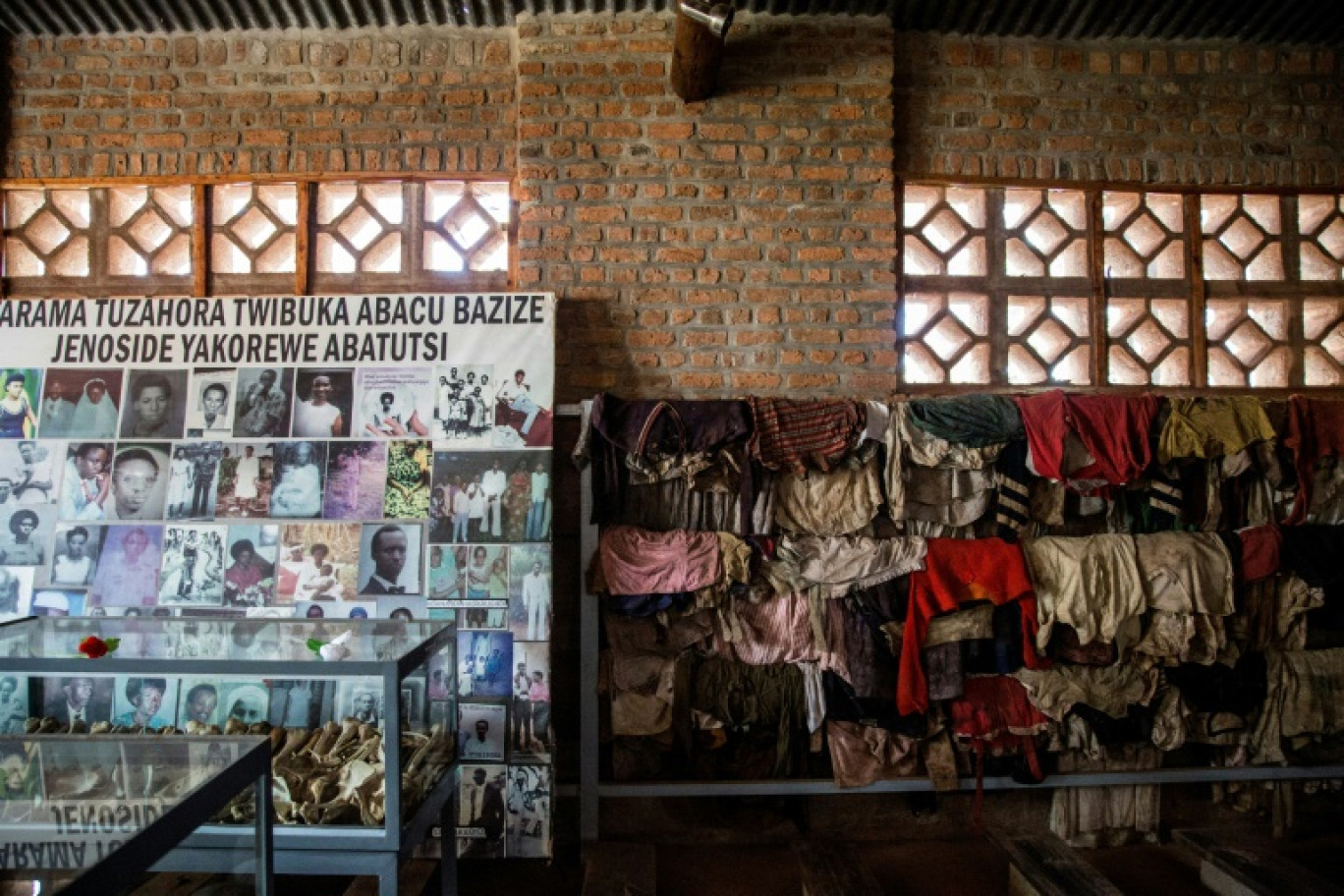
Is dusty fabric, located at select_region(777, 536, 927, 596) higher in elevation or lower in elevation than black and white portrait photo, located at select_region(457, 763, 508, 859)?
higher

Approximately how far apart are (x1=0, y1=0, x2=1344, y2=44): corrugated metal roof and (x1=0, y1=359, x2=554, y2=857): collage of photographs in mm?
1886

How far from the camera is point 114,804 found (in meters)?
1.45

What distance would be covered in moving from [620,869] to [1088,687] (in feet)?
7.61

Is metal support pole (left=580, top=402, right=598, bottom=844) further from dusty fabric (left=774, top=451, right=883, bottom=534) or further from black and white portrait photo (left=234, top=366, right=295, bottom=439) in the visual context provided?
black and white portrait photo (left=234, top=366, right=295, bottom=439)

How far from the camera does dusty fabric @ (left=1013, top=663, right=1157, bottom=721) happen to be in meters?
3.63

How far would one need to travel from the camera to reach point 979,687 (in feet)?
12.1

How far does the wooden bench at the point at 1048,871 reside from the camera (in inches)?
121

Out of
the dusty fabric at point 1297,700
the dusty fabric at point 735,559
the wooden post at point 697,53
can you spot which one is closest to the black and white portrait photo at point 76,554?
the dusty fabric at point 735,559

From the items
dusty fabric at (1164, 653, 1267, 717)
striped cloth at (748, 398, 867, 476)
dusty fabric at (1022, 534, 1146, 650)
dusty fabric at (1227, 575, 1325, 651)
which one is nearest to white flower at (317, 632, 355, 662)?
striped cloth at (748, 398, 867, 476)

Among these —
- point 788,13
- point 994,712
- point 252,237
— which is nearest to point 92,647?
point 252,237

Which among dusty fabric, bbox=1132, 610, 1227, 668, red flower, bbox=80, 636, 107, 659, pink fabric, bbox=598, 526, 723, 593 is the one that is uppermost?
pink fabric, bbox=598, 526, 723, 593

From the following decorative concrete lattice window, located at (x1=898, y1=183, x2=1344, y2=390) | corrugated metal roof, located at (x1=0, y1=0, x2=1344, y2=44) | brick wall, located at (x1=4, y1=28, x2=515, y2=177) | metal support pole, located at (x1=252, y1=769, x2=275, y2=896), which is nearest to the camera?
metal support pole, located at (x1=252, y1=769, x2=275, y2=896)

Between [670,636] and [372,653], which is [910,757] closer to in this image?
[670,636]

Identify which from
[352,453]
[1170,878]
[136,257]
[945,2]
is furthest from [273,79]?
[1170,878]
